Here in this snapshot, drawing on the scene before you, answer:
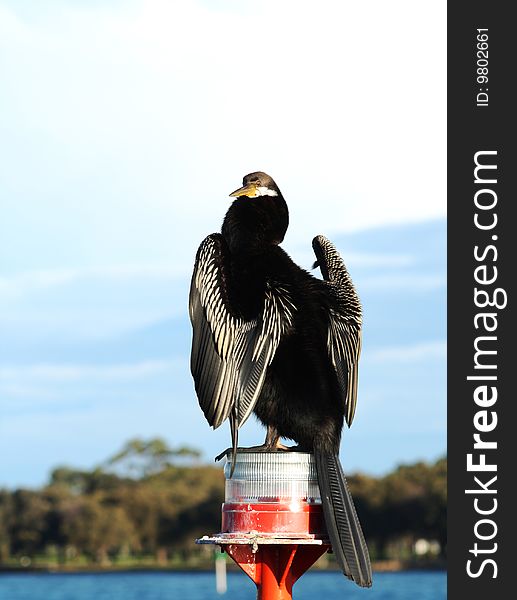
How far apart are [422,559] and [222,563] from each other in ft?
60.2

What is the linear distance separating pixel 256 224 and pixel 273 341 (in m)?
0.81

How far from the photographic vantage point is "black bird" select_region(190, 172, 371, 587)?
7.55 metres

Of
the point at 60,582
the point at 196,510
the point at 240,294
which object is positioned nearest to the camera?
the point at 240,294

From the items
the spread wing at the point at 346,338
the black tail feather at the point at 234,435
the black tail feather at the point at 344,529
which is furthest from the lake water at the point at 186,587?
the black tail feather at the point at 344,529

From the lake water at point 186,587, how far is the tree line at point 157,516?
2.30 meters

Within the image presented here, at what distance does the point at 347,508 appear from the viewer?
283 inches

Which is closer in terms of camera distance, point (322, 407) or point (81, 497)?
point (322, 407)

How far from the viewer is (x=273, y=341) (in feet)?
24.8

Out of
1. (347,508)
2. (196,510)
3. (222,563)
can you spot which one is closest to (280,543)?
(347,508)

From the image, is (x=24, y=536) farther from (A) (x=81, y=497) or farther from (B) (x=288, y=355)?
(B) (x=288, y=355)

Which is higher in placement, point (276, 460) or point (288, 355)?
point (288, 355)

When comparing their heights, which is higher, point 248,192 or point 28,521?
point 28,521

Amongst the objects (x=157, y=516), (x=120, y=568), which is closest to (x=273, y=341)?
(x=157, y=516)

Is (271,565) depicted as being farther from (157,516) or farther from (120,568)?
(120,568)
